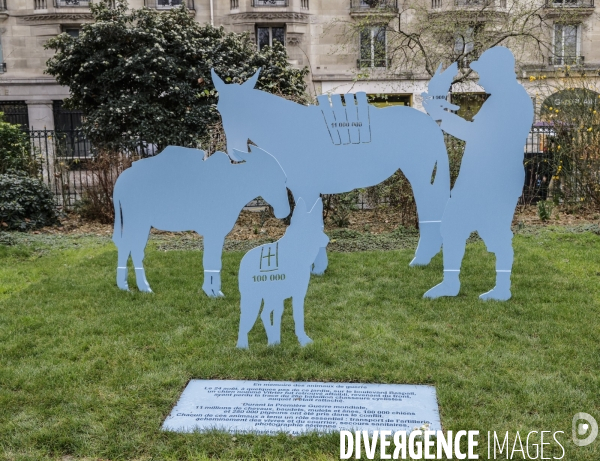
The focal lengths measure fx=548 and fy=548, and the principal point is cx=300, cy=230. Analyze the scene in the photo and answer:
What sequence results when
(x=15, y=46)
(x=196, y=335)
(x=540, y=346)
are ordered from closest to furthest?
(x=540, y=346), (x=196, y=335), (x=15, y=46)

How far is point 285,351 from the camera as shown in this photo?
4.92m

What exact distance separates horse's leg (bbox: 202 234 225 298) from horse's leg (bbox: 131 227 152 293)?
79 centimetres

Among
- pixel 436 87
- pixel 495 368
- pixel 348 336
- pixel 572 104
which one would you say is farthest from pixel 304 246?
pixel 572 104

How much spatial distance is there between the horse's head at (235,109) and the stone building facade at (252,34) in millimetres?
17506

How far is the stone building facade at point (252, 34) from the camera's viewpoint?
23.8 meters

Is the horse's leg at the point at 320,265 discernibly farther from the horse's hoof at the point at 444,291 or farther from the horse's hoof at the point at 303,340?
the horse's hoof at the point at 303,340

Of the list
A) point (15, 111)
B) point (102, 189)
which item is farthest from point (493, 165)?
point (15, 111)

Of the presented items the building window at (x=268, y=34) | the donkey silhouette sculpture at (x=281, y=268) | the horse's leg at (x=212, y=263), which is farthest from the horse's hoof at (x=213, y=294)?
the building window at (x=268, y=34)

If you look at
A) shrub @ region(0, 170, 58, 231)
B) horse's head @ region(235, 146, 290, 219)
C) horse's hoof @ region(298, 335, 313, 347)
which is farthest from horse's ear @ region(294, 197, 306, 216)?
shrub @ region(0, 170, 58, 231)

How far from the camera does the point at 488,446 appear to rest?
3.50m

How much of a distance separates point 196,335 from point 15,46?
23.7m

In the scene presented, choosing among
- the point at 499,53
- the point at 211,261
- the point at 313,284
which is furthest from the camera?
the point at 313,284

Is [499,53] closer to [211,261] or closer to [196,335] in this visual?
[211,261]

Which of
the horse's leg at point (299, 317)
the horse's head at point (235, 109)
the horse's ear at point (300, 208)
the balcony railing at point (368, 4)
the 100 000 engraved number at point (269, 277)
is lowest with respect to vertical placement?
the horse's leg at point (299, 317)
